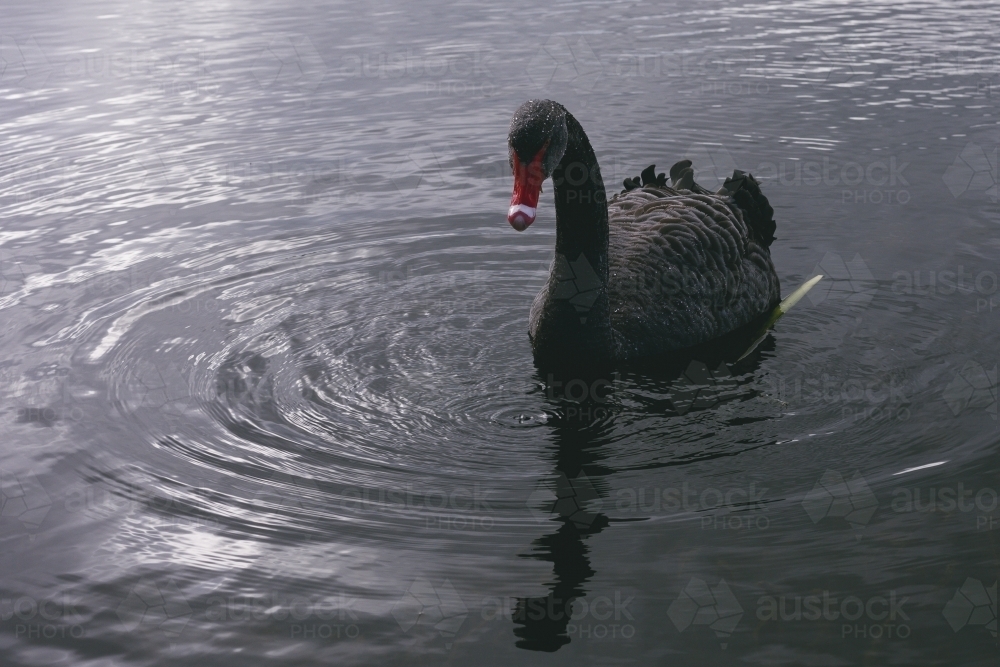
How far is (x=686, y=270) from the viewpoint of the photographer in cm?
578

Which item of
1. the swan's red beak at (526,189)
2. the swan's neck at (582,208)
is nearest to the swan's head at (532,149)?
the swan's red beak at (526,189)

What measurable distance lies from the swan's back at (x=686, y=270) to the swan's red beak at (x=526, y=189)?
4.01ft

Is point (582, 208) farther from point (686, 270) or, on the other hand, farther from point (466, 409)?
point (466, 409)

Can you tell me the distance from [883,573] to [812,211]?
4.40 meters

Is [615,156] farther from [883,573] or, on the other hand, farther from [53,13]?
[53,13]

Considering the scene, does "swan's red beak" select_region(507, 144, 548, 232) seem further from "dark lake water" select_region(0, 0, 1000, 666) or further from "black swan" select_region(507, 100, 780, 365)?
"dark lake water" select_region(0, 0, 1000, 666)

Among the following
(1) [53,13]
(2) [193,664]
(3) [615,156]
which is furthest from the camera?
(1) [53,13]

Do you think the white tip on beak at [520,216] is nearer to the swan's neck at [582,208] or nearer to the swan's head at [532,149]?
the swan's head at [532,149]

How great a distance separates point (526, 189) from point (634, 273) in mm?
1367

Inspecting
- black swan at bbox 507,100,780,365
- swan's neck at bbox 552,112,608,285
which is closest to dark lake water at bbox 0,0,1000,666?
black swan at bbox 507,100,780,365

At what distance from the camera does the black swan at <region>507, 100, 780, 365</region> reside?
5438 mm

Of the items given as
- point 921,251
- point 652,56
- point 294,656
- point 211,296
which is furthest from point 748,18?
point 294,656

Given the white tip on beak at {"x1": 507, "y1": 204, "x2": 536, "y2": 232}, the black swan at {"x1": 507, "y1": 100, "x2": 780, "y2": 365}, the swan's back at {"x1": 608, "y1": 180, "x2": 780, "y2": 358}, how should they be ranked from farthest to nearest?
the swan's back at {"x1": 608, "y1": 180, "x2": 780, "y2": 358} < the black swan at {"x1": 507, "y1": 100, "x2": 780, "y2": 365} < the white tip on beak at {"x1": 507, "y1": 204, "x2": 536, "y2": 232}

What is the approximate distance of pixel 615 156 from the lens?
29.5 ft
